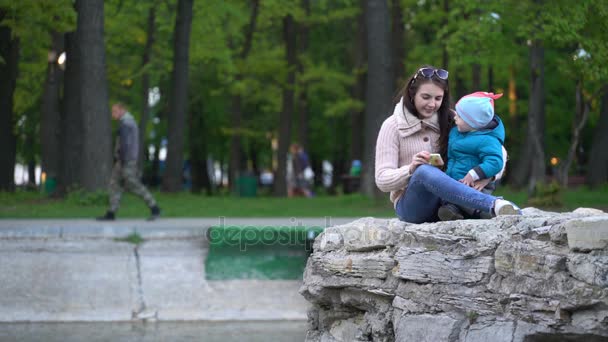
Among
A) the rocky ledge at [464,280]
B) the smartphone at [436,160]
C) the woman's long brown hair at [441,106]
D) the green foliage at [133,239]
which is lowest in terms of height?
the green foliage at [133,239]

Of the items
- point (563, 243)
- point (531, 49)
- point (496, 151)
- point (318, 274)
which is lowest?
point (318, 274)

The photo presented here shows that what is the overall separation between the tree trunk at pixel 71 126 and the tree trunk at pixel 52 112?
14.1 ft

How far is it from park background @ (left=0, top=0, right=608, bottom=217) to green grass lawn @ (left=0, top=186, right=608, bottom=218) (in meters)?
0.06

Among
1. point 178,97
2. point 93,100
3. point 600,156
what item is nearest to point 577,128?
point 600,156

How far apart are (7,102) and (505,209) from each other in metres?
21.0

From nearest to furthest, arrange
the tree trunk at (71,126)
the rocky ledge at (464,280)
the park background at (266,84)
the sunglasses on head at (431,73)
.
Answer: the rocky ledge at (464,280)
the sunglasses on head at (431,73)
the park background at (266,84)
the tree trunk at (71,126)

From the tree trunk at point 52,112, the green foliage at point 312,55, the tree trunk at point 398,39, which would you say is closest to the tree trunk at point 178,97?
the green foliage at point 312,55

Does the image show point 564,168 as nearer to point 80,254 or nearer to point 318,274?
point 80,254

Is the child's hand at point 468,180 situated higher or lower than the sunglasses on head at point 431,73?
lower

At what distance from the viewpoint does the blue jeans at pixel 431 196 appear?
6555 mm

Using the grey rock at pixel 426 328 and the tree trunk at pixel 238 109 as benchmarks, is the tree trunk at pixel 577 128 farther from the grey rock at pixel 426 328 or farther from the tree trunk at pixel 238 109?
the grey rock at pixel 426 328

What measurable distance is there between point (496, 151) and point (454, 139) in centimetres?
32

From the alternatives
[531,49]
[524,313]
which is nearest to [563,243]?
[524,313]

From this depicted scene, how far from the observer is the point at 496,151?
6.88 meters
